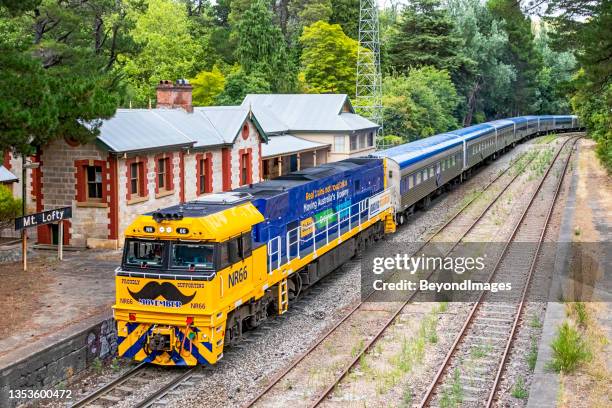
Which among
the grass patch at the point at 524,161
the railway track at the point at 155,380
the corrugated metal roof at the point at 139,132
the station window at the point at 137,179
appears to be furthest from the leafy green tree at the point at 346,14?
the railway track at the point at 155,380

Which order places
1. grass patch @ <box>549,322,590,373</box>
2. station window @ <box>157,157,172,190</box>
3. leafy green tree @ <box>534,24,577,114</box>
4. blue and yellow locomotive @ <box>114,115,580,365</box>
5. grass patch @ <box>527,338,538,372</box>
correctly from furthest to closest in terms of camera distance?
1. leafy green tree @ <box>534,24,577,114</box>
2. station window @ <box>157,157,172,190</box>
3. grass patch @ <box>527,338,538,372</box>
4. blue and yellow locomotive @ <box>114,115,580,365</box>
5. grass patch @ <box>549,322,590,373</box>

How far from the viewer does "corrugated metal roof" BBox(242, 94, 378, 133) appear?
48406 millimetres

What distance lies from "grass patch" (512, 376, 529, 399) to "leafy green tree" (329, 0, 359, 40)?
83.6 m

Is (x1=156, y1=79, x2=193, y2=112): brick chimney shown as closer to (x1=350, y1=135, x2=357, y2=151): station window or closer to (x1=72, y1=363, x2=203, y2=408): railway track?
(x1=350, y1=135, x2=357, y2=151): station window

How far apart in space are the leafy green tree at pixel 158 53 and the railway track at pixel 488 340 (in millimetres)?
43077

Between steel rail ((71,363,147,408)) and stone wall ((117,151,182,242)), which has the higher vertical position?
stone wall ((117,151,182,242))

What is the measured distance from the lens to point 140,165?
26.8m

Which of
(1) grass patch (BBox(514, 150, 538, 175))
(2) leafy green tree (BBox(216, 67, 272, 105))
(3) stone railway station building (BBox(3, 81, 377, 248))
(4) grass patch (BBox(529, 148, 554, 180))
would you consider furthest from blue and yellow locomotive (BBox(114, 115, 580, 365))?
(2) leafy green tree (BBox(216, 67, 272, 105))

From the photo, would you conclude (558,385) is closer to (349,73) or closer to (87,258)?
(87,258)

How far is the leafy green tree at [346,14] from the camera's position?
9462 cm

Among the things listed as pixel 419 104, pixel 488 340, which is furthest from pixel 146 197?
pixel 419 104

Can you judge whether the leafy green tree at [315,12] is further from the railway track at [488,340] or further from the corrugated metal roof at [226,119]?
the railway track at [488,340]

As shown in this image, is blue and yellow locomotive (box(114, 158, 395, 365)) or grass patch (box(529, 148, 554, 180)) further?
grass patch (box(529, 148, 554, 180))

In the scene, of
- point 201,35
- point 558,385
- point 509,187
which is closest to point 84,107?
point 558,385
